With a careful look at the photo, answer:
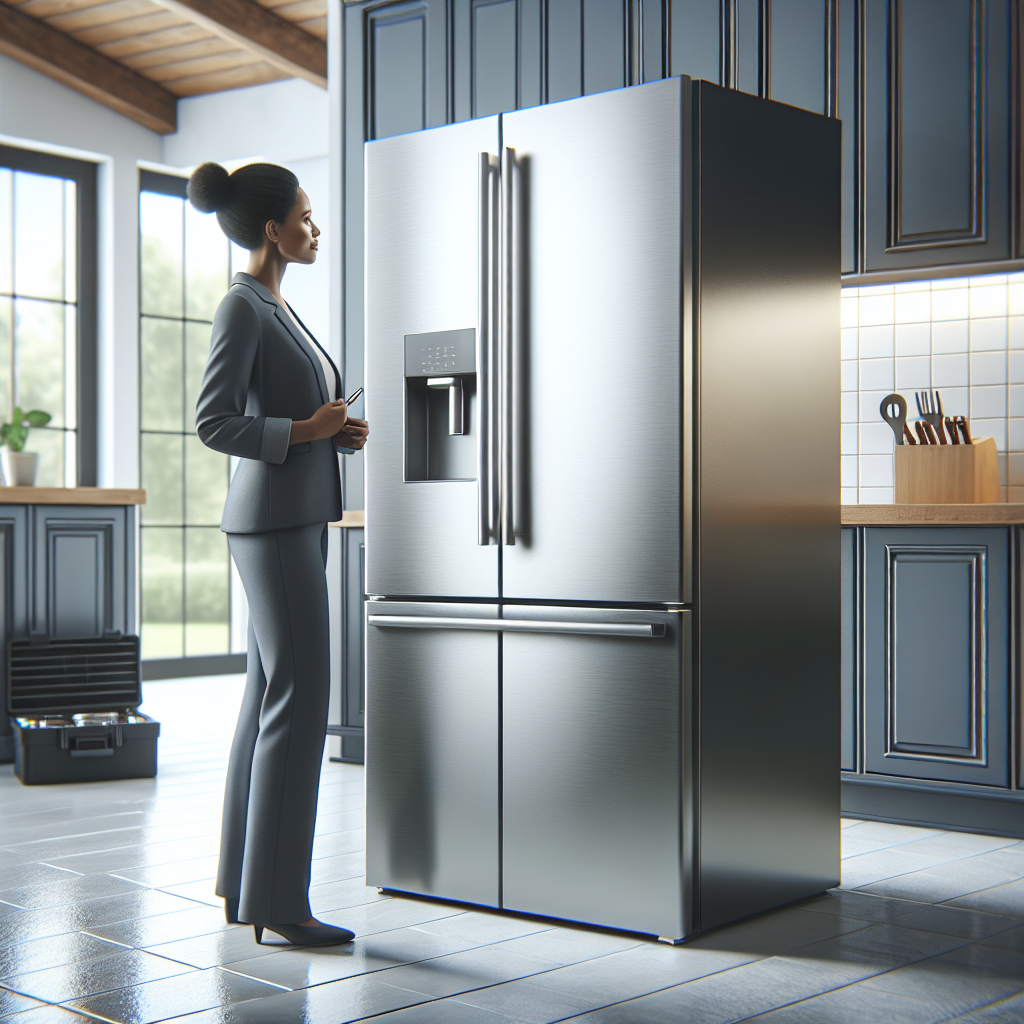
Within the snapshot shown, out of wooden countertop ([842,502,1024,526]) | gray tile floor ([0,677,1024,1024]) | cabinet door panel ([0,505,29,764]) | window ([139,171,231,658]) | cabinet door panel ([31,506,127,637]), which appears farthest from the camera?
window ([139,171,231,658])

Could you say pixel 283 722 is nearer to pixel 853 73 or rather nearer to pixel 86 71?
pixel 853 73

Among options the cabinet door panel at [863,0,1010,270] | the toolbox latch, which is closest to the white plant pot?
the toolbox latch

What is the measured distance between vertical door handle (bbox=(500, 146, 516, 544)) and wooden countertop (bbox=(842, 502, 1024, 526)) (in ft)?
4.34

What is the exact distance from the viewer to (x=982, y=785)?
333cm

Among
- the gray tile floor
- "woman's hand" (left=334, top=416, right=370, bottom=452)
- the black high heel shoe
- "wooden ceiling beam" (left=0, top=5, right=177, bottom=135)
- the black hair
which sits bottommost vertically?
the gray tile floor

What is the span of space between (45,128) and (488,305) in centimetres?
504

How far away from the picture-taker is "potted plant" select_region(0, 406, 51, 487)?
4.66 metres

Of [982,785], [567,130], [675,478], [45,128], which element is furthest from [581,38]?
[45,128]

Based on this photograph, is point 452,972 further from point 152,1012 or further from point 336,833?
point 336,833

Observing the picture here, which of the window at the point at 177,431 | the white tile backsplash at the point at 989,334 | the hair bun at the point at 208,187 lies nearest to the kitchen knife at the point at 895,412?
the white tile backsplash at the point at 989,334

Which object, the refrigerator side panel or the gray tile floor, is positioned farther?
the refrigerator side panel

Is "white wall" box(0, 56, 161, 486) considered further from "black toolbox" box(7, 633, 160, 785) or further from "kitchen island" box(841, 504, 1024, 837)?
"kitchen island" box(841, 504, 1024, 837)

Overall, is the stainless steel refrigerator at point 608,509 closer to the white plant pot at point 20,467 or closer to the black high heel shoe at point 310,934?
the black high heel shoe at point 310,934

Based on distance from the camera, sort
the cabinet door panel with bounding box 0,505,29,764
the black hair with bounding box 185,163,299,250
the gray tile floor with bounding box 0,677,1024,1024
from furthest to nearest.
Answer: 1. the cabinet door panel with bounding box 0,505,29,764
2. the black hair with bounding box 185,163,299,250
3. the gray tile floor with bounding box 0,677,1024,1024
